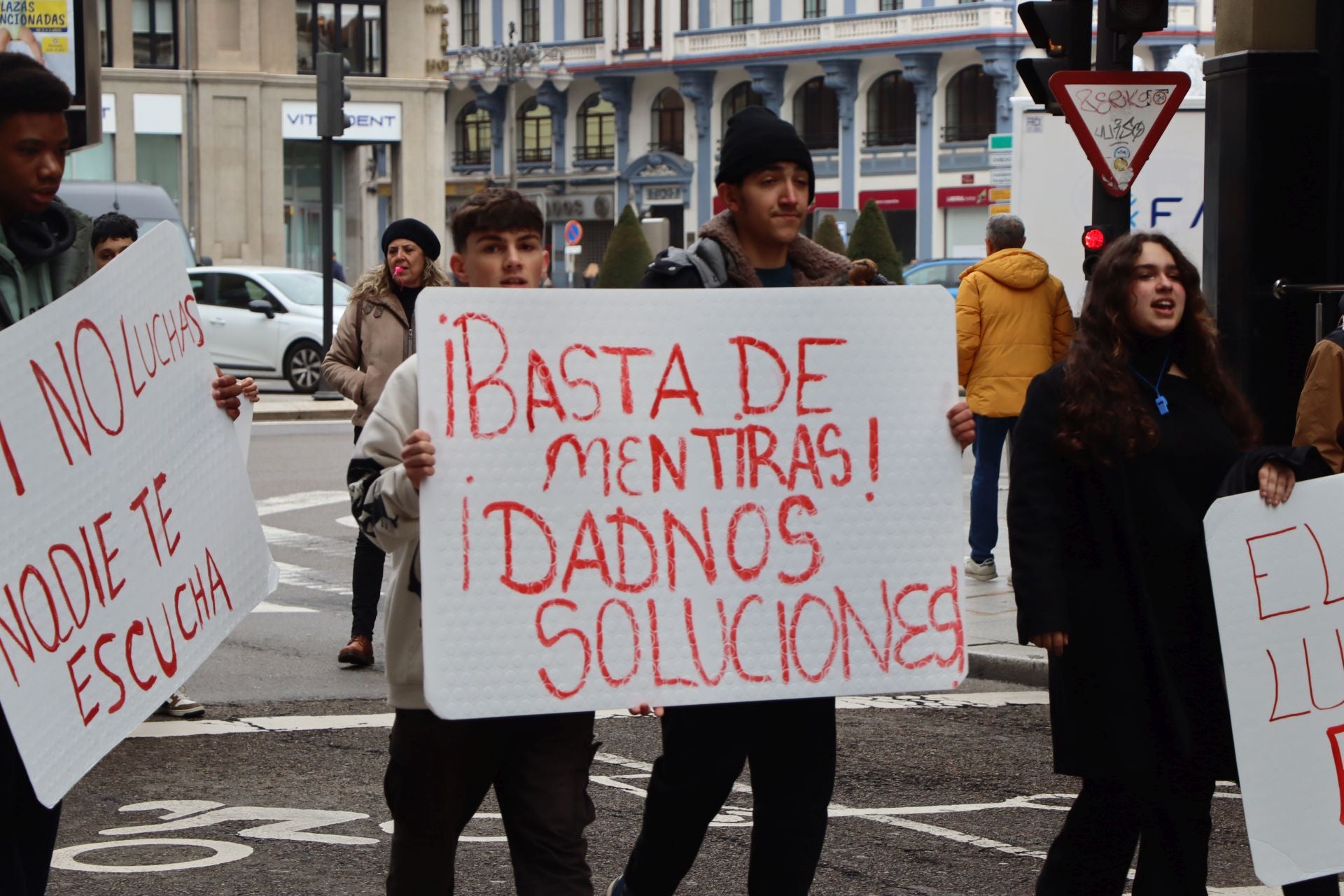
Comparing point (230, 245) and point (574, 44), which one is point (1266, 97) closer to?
point (230, 245)

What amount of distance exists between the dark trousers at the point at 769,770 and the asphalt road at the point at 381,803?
1.00 m

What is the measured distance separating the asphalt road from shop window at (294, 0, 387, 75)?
3557 centimetres

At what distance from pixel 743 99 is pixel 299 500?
47.4 metres

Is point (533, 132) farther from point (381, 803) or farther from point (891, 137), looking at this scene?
point (381, 803)

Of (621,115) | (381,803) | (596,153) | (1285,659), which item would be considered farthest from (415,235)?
(596,153)

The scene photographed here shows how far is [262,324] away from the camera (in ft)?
78.5

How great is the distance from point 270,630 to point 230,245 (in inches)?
1310

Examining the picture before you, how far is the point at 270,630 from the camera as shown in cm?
966

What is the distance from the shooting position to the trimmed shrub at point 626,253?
40.7 m

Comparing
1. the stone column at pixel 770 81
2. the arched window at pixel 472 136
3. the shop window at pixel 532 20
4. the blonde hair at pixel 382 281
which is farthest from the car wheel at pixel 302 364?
the arched window at pixel 472 136

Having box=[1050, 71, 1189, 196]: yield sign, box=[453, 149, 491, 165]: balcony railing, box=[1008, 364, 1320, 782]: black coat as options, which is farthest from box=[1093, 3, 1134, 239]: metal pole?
box=[453, 149, 491, 165]: balcony railing

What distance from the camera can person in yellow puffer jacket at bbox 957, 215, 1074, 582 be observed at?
10719mm

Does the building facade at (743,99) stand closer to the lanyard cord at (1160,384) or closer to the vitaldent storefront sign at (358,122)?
the vitaldent storefront sign at (358,122)

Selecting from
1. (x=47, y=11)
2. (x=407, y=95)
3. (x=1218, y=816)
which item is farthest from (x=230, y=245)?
(x=1218, y=816)
